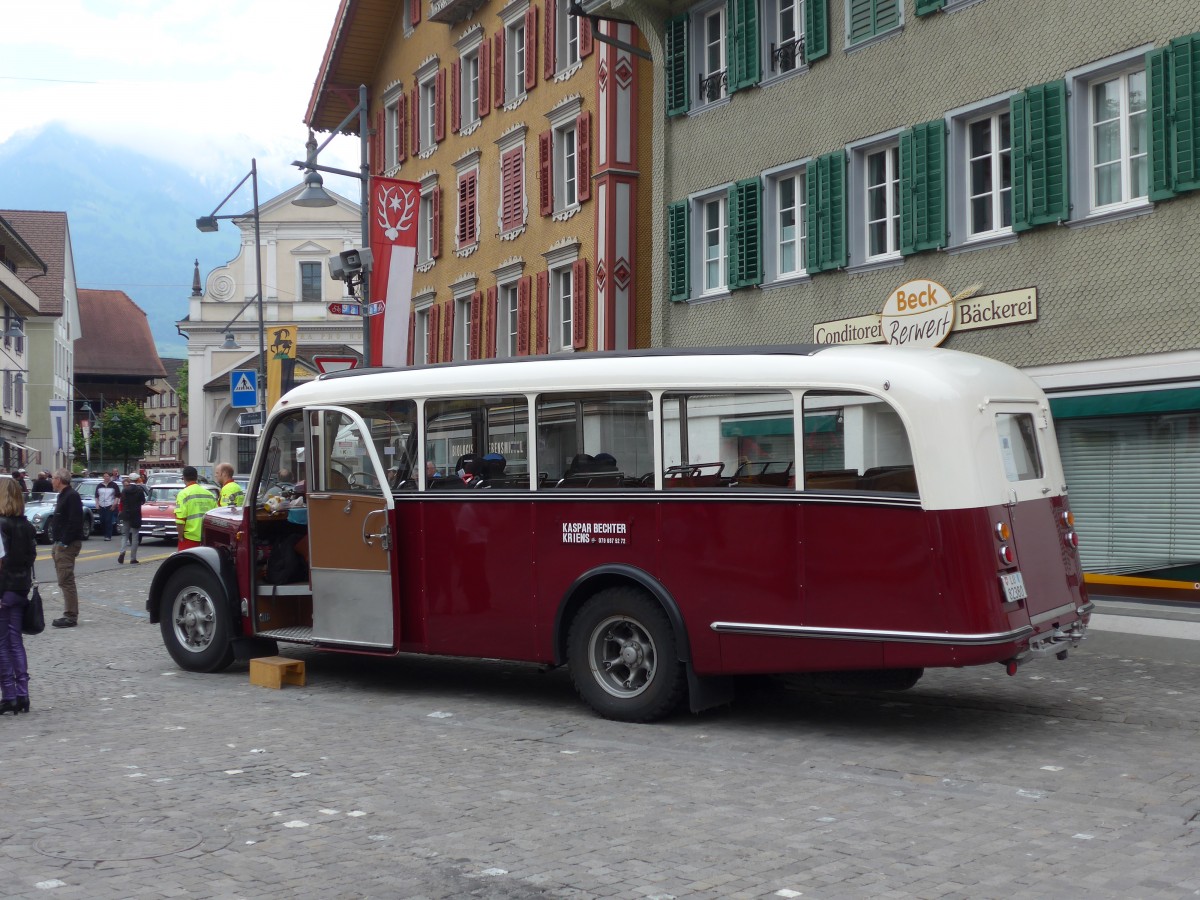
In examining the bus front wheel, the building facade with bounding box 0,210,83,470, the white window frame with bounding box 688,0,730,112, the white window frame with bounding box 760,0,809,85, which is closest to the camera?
the bus front wheel

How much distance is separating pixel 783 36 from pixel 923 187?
13.6 ft

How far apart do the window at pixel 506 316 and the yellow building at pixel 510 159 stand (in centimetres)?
3

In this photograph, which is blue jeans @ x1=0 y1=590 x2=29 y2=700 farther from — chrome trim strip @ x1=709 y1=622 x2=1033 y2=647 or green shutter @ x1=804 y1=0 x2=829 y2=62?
green shutter @ x1=804 y1=0 x2=829 y2=62

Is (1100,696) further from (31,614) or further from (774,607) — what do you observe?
(31,614)

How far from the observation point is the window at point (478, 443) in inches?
407

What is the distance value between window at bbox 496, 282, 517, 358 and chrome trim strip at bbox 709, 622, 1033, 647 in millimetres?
21171

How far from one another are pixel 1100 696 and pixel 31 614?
7.61 m

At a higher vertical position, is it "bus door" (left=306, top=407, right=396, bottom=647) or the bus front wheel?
"bus door" (left=306, top=407, right=396, bottom=647)

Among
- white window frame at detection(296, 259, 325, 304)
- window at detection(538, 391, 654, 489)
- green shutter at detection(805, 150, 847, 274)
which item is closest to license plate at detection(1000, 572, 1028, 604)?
window at detection(538, 391, 654, 489)

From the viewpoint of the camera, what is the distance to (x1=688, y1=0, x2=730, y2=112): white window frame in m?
21.7

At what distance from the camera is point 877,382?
8.88 meters

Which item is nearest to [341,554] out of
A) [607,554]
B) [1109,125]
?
[607,554]

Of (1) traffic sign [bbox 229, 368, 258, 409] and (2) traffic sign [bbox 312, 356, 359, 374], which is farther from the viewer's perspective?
(1) traffic sign [bbox 229, 368, 258, 409]

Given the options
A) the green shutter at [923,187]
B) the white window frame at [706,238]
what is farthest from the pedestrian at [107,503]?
the green shutter at [923,187]
